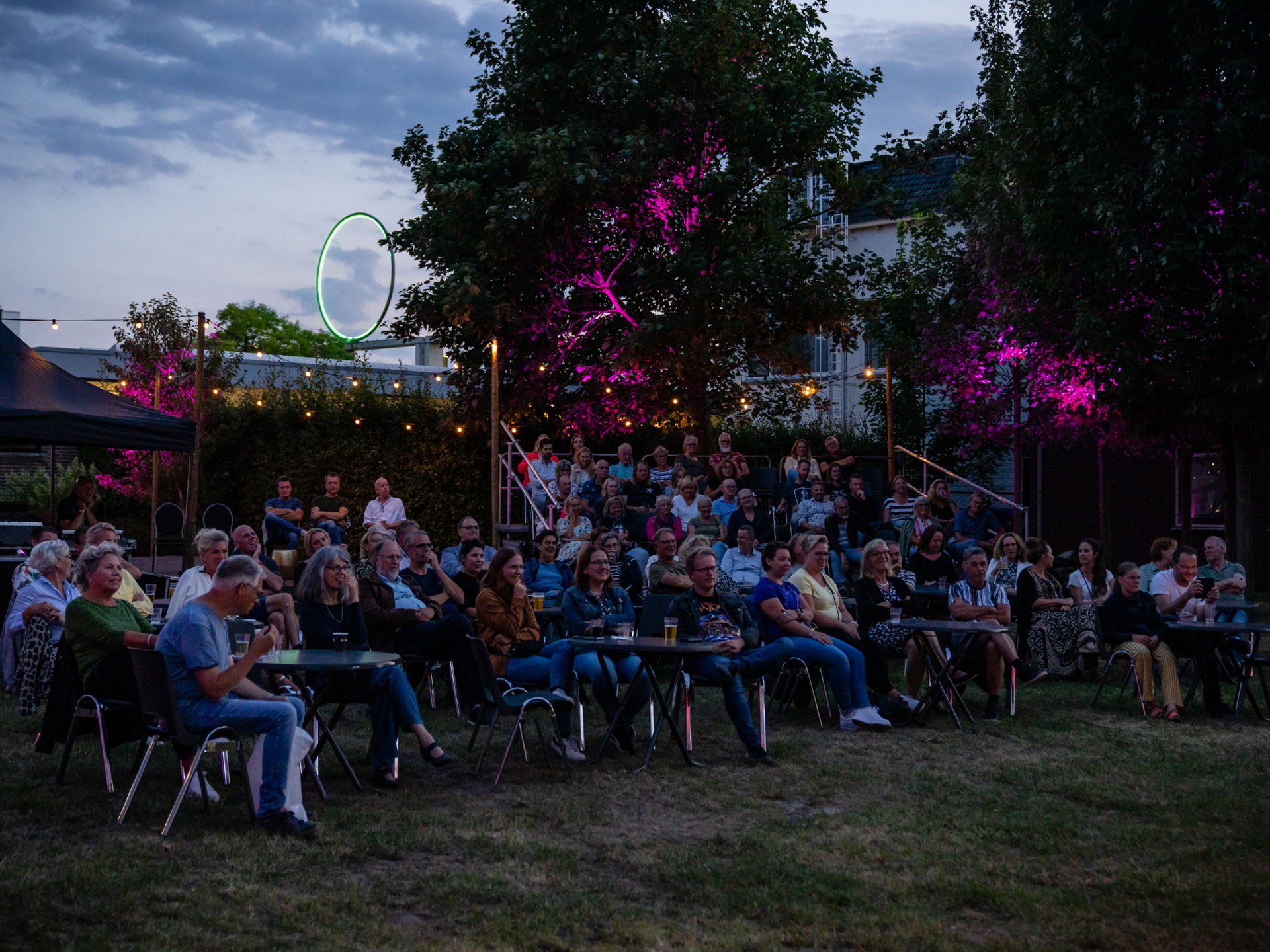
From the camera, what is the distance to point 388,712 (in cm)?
625

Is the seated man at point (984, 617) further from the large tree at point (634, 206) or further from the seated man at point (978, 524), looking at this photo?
the large tree at point (634, 206)

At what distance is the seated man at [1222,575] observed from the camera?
31.2 ft

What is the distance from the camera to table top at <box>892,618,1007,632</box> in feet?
25.8

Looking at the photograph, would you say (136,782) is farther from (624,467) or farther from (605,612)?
(624,467)

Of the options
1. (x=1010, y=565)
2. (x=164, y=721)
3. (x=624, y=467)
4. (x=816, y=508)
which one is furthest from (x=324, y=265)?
(x=164, y=721)

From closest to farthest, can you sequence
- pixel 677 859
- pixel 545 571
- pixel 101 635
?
pixel 677 859 → pixel 101 635 → pixel 545 571

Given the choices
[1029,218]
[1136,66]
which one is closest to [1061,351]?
[1029,218]

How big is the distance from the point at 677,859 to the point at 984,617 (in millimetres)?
4797

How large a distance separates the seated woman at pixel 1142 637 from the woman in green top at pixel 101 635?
6776 millimetres

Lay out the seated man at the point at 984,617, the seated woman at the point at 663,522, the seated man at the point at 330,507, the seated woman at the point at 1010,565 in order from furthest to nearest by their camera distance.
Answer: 1. the seated man at the point at 330,507
2. the seated woman at the point at 663,522
3. the seated woman at the point at 1010,565
4. the seated man at the point at 984,617

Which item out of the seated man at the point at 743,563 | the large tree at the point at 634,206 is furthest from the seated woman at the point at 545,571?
the large tree at the point at 634,206

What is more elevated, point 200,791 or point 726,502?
point 726,502

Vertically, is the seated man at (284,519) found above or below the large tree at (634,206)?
below

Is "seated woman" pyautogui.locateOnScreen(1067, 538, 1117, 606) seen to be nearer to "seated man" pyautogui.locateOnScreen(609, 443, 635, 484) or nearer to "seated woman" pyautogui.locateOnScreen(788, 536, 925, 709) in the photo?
"seated woman" pyautogui.locateOnScreen(788, 536, 925, 709)
